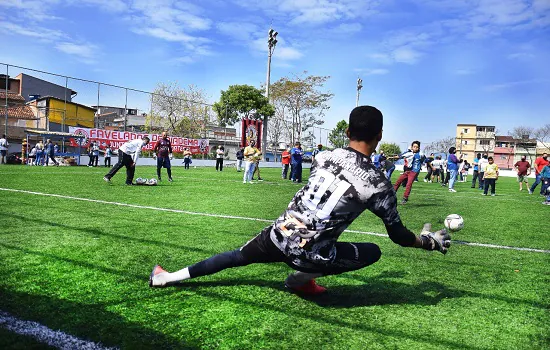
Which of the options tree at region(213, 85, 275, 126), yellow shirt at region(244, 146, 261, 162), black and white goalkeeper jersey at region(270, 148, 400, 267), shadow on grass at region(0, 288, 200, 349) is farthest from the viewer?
tree at region(213, 85, 275, 126)

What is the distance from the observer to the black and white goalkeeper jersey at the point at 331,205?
270cm

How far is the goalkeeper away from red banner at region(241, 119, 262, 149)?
33548 millimetres

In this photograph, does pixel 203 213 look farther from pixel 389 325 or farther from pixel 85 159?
pixel 85 159

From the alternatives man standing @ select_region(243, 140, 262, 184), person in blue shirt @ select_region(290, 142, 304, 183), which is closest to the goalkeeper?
man standing @ select_region(243, 140, 262, 184)

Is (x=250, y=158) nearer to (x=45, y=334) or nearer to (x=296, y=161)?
(x=296, y=161)

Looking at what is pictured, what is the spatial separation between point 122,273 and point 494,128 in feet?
329

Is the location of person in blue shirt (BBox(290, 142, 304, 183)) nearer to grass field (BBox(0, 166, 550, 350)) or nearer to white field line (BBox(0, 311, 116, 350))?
grass field (BBox(0, 166, 550, 350))

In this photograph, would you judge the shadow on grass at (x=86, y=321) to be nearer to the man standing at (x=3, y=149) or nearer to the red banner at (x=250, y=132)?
the man standing at (x=3, y=149)

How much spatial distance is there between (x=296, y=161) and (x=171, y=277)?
16.8m

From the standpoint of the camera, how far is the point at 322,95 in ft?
180

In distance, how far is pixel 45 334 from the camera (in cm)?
226

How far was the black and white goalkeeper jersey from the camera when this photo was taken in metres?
2.70

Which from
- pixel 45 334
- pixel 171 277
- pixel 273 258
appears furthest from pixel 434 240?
pixel 45 334

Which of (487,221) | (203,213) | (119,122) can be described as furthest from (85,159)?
(487,221)
